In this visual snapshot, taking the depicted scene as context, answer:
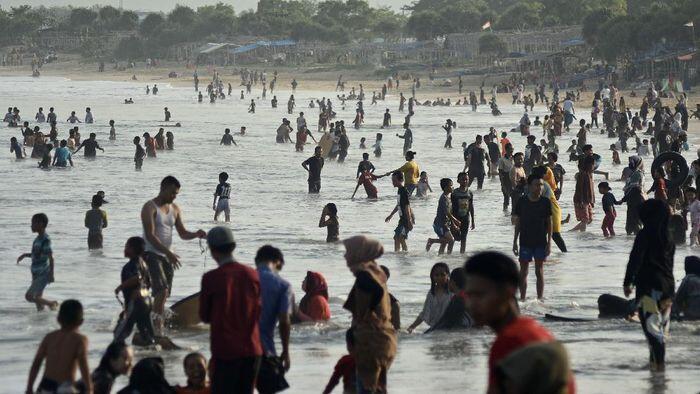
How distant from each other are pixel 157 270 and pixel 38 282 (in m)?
2.43

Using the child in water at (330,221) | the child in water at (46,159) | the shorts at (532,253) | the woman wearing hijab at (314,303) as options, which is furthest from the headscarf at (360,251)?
the child in water at (46,159)

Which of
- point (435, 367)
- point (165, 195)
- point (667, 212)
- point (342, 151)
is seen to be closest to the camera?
point (667, 212)

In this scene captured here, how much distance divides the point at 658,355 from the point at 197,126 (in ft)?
165

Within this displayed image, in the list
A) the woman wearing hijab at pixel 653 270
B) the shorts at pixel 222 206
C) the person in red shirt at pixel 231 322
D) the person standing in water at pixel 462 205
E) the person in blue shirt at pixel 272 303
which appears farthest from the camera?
the shorts at pixel 222 206

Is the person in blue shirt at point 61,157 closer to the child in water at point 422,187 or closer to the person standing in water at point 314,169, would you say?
the person standing in water at point 314,169

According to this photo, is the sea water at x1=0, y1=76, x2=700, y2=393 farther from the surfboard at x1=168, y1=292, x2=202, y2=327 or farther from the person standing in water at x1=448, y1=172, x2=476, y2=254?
the person standing in water at x1=448, y1=172, x2=476, y2=254

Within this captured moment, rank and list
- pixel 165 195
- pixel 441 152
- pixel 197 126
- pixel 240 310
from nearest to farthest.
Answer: pixel 240 310 → pixel 165 195 → pixel 441 152 → pixel 197 126

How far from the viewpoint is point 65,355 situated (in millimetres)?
6879

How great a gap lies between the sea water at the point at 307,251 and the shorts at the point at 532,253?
1.56 ft

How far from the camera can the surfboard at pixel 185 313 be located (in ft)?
39.1

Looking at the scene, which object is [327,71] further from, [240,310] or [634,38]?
[240,310]

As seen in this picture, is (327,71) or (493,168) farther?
(327,71)

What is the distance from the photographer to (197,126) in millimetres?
59031

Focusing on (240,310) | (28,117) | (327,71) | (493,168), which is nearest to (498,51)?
(327,71)
